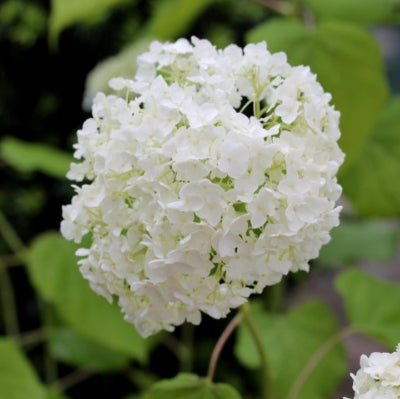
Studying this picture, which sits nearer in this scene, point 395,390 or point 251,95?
point 395,390

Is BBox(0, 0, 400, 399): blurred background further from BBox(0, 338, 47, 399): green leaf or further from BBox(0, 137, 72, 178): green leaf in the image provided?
BBox(0, 338, 47, 399): green leaf

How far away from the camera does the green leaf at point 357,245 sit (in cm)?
149

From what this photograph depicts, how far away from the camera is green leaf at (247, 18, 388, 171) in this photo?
0.98m

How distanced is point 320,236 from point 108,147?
179mm

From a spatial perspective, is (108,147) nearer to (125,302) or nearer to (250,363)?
(125,302)

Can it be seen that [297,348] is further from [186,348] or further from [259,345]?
[186,348]

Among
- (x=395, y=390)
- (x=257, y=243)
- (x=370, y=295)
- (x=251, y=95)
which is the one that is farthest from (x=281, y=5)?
(x=395, y=390)

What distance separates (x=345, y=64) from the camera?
0.98 m

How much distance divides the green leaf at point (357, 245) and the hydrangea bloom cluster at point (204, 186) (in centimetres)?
87

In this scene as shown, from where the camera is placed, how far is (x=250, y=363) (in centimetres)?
106

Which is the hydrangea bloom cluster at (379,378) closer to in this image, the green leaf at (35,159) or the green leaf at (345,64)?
the green leaf at (345,64)

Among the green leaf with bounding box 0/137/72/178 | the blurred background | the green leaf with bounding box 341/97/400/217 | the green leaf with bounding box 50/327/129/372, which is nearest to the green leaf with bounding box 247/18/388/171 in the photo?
the blurred background

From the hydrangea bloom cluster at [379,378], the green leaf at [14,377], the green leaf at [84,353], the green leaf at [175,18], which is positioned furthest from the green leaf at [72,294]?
the hydrangea bloom cluster at [379,378]

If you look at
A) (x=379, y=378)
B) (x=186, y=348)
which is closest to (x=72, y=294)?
(x=186, y=348)
